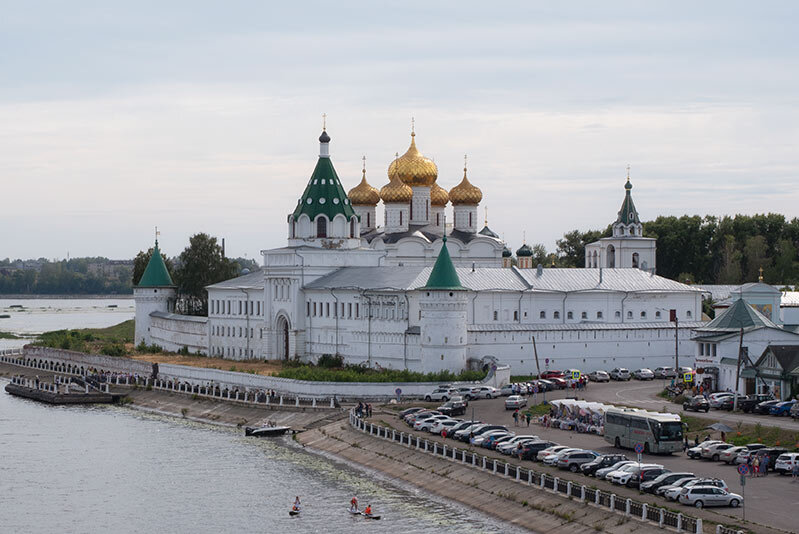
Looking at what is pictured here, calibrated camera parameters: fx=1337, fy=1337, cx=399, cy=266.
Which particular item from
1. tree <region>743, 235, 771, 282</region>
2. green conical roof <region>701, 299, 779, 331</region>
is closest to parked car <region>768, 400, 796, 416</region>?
green conical roof <region>701, 299, 779, 331</region>

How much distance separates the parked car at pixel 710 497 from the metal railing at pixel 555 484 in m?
1.08

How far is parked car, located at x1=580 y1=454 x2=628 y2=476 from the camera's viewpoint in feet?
122

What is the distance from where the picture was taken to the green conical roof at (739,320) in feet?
184

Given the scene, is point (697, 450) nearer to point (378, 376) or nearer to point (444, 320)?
point (378, 376)

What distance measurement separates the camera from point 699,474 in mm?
36562

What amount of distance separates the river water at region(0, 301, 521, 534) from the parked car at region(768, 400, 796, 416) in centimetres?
1372

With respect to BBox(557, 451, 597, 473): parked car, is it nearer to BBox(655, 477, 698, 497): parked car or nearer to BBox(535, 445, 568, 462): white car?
BBox(535, 445, 568, 462): white car

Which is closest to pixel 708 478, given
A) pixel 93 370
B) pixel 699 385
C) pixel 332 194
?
pixel 699 385

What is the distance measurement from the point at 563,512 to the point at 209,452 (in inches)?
754

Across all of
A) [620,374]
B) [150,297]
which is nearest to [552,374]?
[620,374]

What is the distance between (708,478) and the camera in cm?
3488

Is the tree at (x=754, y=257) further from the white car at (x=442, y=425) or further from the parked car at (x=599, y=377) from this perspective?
the white car at (x=442, y=425)

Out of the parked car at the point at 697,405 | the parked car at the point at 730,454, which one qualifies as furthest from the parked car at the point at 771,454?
the parked car at the point at 697,405

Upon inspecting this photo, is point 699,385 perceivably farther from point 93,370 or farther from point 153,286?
point 153,286
